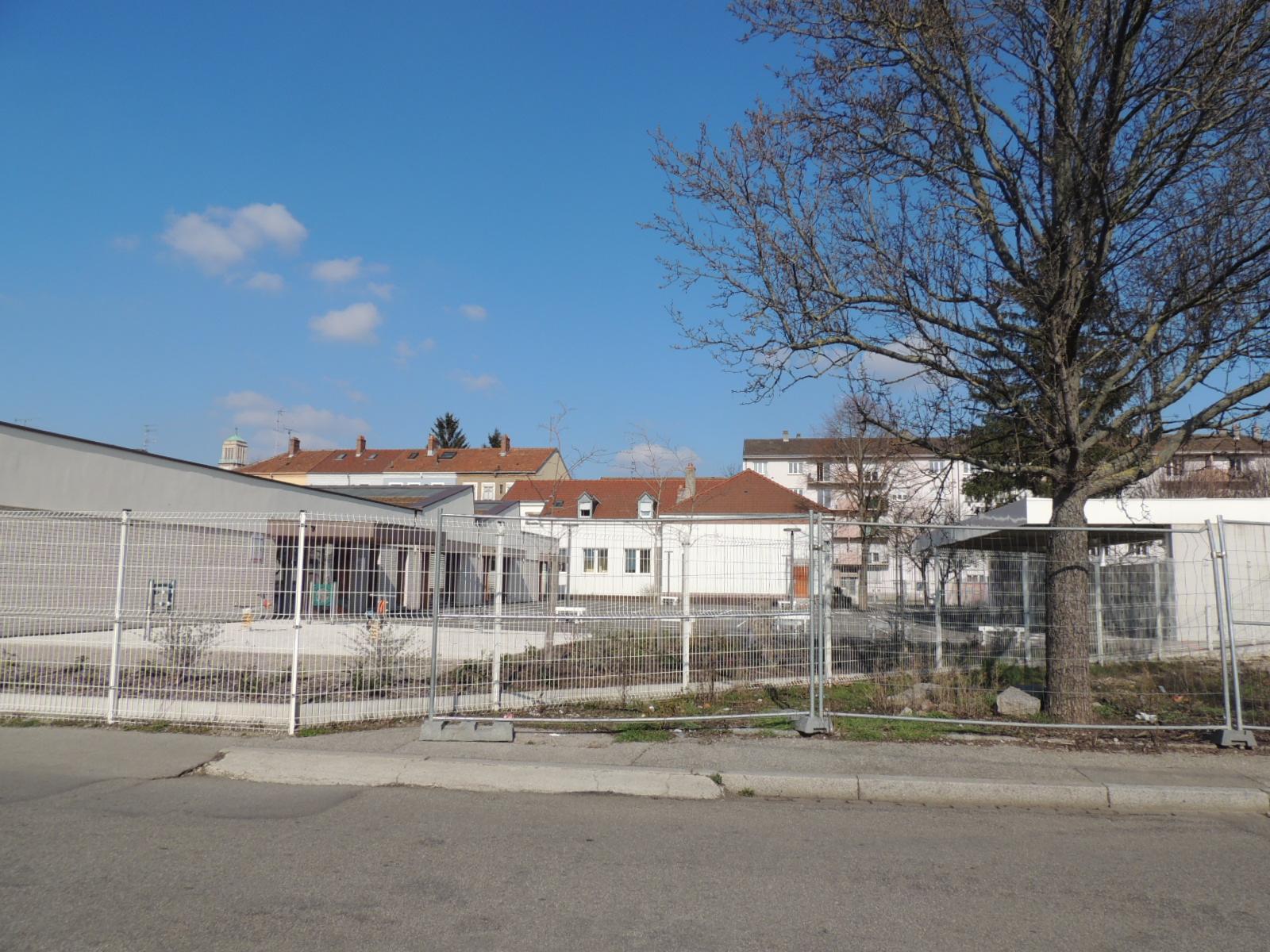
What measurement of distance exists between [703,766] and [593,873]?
104 inches

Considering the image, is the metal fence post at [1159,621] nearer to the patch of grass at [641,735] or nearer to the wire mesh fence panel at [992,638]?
the wire mesh fence panel at [992,638]

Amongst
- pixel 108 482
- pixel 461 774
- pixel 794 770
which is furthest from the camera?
pixel 108 482

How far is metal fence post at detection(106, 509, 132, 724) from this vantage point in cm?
923

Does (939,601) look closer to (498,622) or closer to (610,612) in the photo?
(610,612)

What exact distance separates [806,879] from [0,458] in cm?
2053

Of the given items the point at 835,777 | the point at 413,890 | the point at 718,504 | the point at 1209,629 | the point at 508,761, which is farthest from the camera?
the point at 718,504

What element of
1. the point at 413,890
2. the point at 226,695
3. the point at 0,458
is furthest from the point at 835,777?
the point at 0,458

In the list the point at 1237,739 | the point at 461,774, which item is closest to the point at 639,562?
the point at 461,774

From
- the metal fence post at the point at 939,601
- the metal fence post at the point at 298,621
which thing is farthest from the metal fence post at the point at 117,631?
the metal fence post at the point at 939,601

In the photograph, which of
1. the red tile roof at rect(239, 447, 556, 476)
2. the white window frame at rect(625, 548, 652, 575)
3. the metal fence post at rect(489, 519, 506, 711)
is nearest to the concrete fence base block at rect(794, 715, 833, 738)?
the white window frame at rect(625, 548, 652, 575)

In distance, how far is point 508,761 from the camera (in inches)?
301

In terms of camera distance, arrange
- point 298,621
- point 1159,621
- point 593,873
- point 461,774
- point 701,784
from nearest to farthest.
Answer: point 593,873
point 701,784
point 461,774
point 298,621
point 1159,621

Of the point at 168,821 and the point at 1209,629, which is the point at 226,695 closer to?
the point at 168,821

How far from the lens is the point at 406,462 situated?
277 ft
